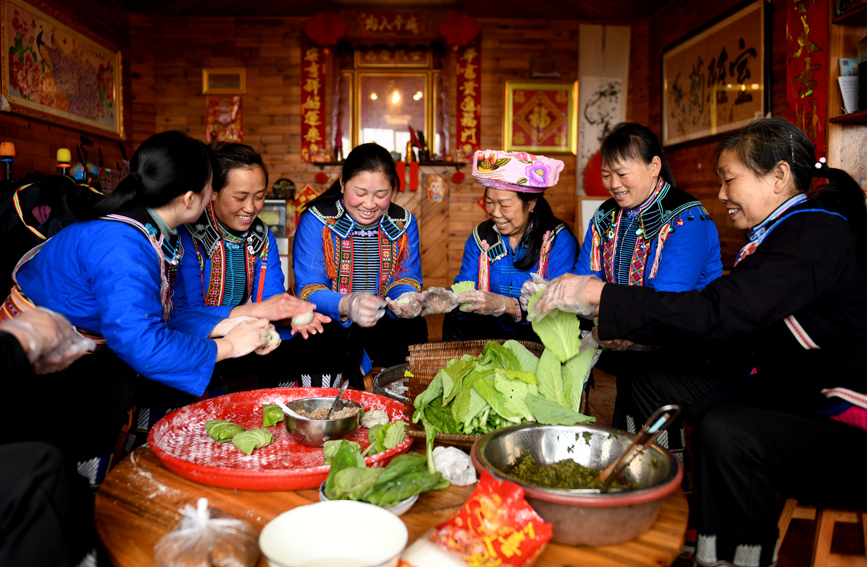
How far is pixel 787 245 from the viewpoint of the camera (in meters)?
1.51

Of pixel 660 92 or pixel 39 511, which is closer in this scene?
pixel 39 511

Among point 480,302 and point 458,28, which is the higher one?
point 458,28

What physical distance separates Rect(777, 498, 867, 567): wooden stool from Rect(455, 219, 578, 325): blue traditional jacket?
1518mm

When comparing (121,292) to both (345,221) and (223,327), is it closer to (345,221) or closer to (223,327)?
(223,327)

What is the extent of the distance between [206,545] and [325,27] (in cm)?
614

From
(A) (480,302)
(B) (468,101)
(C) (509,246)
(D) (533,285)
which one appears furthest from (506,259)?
(B) (468,101)

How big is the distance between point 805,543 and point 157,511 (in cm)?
214

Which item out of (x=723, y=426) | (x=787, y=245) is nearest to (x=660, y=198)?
(x=787, y=245)

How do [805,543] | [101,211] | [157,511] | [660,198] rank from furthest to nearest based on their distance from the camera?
[660,198] → [805,543] → [101,211] → [157,511]

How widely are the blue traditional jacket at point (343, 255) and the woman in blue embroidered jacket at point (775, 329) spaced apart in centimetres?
143

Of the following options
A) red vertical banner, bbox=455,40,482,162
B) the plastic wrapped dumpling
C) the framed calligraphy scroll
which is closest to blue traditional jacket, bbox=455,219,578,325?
the plastic wrapped dumpling

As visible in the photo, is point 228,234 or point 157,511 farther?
point 228,234

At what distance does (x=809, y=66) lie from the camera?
11.6 feet

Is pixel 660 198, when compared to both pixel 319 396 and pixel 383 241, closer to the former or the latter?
pixel 383 241
